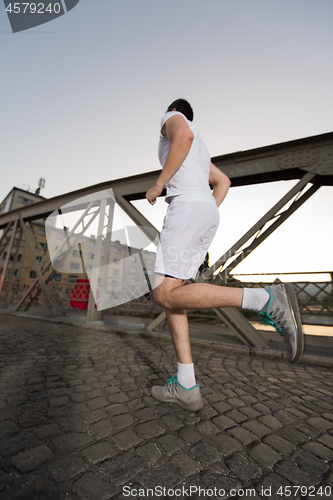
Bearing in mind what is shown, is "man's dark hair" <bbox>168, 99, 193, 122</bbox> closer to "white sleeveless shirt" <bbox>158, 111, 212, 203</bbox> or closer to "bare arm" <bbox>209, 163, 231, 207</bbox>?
"white sleeveless shirt" <bbox>158, 111, 212, 203</bbox>

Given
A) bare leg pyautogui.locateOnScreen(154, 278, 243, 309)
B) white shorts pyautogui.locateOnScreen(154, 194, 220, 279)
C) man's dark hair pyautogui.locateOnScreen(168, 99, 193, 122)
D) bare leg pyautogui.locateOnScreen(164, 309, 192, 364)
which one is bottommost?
bare leg pyautogui.locateOnScreen(164, 309, 192, 364)

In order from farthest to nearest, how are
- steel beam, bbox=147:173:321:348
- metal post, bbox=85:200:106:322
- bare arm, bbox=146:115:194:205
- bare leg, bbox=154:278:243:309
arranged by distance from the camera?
metal post, bbox=85:200:106:322 → steel beam, bbox=147:173:321:348 → bare arm, bbox=146:115:194:205 → bare leg, bbox=154:278:243:309

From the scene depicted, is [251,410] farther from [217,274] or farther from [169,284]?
[217,274]

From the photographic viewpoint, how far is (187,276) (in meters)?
1.65

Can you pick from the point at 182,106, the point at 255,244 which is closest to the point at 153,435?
the point at 182,106

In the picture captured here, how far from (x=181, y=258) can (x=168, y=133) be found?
3.13 feet

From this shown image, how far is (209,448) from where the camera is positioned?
118 cm

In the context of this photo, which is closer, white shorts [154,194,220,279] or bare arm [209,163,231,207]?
white shorts [154,194,220,279]

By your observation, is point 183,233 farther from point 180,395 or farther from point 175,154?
point 180,395

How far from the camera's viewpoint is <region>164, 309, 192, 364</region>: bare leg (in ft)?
5.53

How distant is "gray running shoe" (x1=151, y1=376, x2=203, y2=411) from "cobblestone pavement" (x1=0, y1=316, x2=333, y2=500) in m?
0.04

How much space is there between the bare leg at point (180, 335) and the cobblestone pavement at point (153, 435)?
34 cm

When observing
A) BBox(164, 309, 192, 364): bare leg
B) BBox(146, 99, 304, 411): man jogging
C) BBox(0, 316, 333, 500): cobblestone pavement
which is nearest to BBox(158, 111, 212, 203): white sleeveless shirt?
BBox(146, 99, 304, 411): man jogging

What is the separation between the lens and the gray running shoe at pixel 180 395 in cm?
158
